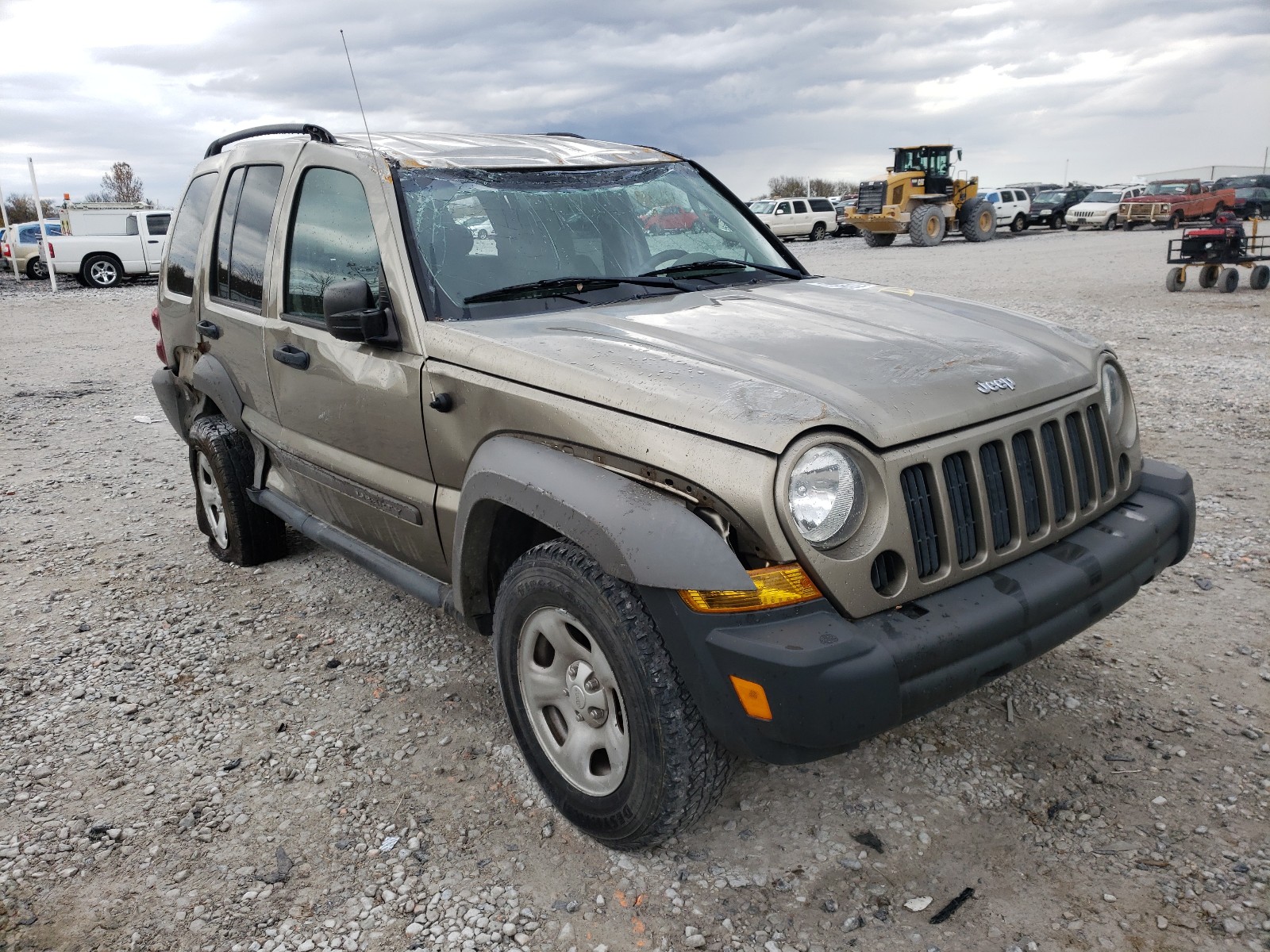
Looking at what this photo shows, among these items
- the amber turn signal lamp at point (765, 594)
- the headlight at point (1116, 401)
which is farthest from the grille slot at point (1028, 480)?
the amber turn signal lamp at point (765, 594)

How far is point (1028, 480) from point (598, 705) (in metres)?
1.30

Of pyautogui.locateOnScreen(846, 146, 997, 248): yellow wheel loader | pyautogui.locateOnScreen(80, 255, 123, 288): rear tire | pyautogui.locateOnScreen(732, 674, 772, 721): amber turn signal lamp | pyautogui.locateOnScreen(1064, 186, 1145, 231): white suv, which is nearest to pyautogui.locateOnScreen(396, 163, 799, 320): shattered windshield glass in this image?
pyautogui.locateOnScreen(732, 674, 772, 721): amber turn signal lamp

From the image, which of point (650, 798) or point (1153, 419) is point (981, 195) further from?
point (650, 798)

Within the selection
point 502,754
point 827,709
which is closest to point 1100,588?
point 827,709

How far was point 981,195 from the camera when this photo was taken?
34344mm

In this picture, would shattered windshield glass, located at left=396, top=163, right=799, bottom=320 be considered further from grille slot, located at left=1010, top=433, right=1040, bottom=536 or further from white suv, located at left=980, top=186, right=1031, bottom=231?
white suv, located at left=980, top=186, right=1031, bottom=231

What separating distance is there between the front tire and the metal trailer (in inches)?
583

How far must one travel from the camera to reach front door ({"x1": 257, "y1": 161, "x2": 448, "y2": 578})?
305cm

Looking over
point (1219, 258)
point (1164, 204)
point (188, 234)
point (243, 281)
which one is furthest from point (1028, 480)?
point (1164, 204)

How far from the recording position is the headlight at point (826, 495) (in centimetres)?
214

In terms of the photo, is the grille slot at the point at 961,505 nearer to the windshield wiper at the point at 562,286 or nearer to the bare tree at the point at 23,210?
the windshield wiper at the point at 562,286

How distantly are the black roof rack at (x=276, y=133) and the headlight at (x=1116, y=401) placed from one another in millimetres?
2862

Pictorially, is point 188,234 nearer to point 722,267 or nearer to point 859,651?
point 722,267

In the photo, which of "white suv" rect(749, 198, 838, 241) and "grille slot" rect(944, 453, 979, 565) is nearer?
"grille slot" rect(944, 453, 979, 565)
